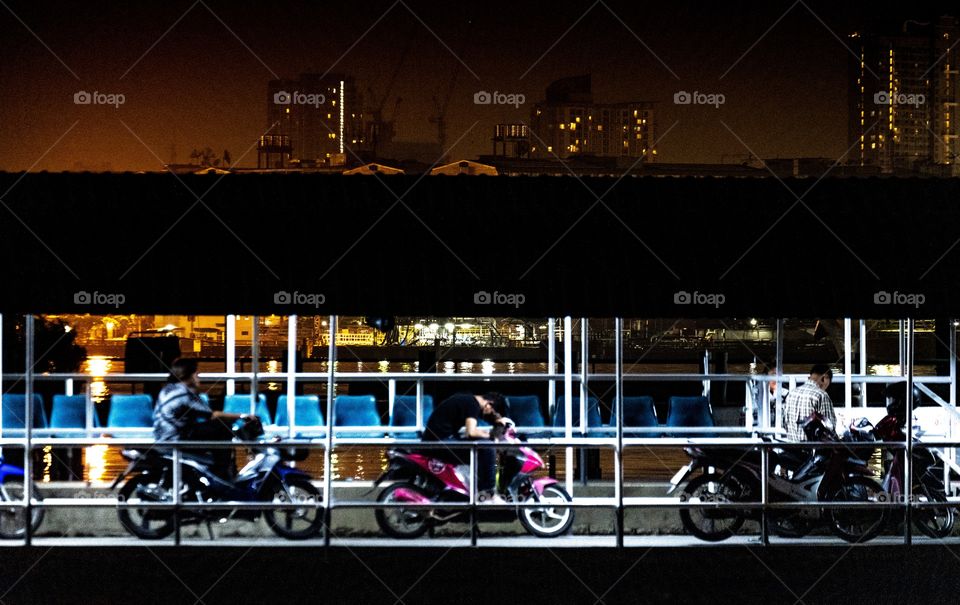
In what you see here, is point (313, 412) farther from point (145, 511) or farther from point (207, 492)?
point (145, 511)

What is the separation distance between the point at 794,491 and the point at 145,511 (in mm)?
5054

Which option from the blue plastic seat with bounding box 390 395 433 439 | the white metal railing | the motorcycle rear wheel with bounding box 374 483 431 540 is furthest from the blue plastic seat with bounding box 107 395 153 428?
the motorcycle rear wheel with bounding box 374 483 431 540

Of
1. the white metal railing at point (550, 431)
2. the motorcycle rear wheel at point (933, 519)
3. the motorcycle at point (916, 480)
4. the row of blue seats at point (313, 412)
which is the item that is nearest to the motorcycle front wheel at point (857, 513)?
the motorcycle at point (916, 480)

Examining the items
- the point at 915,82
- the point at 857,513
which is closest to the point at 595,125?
the point at 915,82

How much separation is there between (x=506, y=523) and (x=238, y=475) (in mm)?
2143

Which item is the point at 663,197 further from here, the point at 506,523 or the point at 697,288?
the point at 506,523

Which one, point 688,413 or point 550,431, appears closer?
point 550,431

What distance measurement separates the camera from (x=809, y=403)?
1002cm

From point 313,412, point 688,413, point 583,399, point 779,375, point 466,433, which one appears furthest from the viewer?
point 688,413

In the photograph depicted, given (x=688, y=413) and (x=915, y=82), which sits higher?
(x=915, y=82)

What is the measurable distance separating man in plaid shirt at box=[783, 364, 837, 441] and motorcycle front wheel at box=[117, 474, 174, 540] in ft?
16.6

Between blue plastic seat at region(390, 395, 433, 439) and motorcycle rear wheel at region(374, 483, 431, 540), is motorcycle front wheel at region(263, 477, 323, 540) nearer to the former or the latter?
motorcycle rear wheel at region(374, 483, 431, 540)
